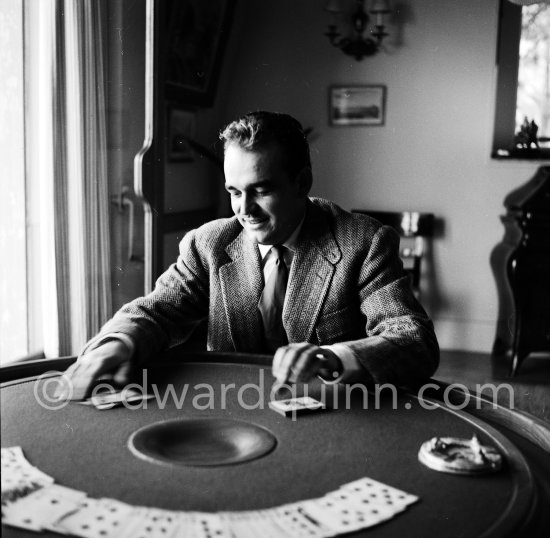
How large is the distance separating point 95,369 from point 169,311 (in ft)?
1.60

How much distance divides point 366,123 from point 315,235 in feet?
13.2

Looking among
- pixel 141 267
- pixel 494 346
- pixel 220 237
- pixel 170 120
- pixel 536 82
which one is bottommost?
pixel 494 346

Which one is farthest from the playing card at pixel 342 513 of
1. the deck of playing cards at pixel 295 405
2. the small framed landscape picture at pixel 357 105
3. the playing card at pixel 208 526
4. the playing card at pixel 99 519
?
the small framed landscape picture at pixel 357 105

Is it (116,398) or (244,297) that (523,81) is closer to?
(244,297)

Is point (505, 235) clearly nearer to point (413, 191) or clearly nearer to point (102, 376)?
point (413, 191)

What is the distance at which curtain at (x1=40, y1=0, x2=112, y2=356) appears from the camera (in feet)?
12.6

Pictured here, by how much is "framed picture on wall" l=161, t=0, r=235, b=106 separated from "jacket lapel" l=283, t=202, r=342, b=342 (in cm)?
308

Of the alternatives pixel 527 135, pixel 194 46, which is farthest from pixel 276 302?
pixel 527 135

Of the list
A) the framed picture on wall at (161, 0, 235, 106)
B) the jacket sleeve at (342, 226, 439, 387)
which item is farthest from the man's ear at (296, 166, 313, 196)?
the framed picture on wall at (161, 0, 235, 106)

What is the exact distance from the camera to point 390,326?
1.93 m

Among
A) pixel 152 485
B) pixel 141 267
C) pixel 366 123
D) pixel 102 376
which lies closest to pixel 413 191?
pixel 366 123

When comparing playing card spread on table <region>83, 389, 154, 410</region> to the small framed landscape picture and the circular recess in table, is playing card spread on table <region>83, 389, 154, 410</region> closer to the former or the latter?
the circular recess in table

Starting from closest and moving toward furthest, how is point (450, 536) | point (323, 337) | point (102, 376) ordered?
point (450, 536) < point (102, 376) < point (323, 337)

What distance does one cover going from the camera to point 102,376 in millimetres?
1755
